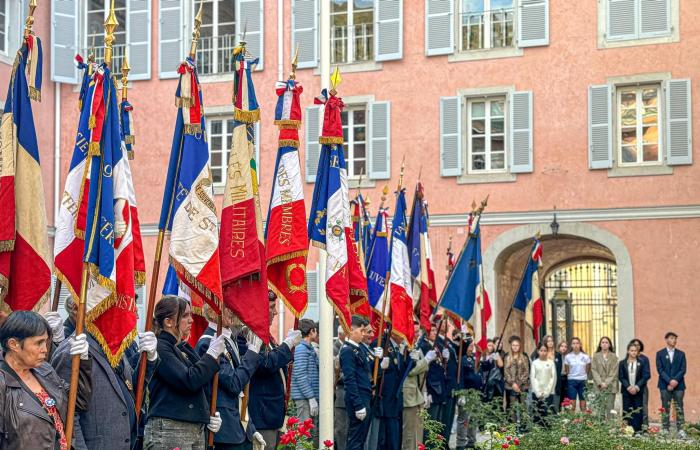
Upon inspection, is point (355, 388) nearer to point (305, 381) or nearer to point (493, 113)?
point (305, 381)

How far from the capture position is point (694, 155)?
21516mm

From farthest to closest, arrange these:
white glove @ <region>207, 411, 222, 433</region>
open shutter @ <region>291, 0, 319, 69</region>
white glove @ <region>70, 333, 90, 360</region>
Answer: open shutter @ <region>291, 0, 319, 69</region>
white glove @ <region>207, 411, 222, 433</region>
white glove @ <region>70, 333, 90, 360</region>

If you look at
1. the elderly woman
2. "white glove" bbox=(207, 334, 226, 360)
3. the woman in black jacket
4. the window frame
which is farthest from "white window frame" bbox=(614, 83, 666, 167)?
the elderly woman

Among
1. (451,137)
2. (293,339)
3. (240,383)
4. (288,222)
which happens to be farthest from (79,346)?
(451,137)

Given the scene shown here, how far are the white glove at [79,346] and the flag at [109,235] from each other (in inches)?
20.3

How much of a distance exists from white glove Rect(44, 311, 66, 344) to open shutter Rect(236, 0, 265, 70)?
1801cm

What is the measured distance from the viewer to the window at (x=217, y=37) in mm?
24844

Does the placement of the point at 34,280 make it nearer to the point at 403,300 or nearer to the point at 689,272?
the point at 403,300

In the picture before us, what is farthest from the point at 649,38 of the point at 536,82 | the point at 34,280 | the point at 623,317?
Answer: the point at 34,280

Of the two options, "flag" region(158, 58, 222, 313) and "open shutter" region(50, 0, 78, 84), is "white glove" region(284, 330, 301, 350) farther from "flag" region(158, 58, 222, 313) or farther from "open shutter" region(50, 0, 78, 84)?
"open shutter" region(50, 0, 78, 84)

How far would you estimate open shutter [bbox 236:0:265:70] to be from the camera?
24.5 m

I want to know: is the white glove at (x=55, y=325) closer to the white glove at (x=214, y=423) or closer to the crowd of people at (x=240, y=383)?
the crowd of people at (x=240, y=383)

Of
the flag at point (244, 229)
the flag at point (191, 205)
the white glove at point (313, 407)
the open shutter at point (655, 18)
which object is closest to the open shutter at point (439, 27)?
the open shutter at point (655, 18)

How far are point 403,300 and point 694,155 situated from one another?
34.5ft
